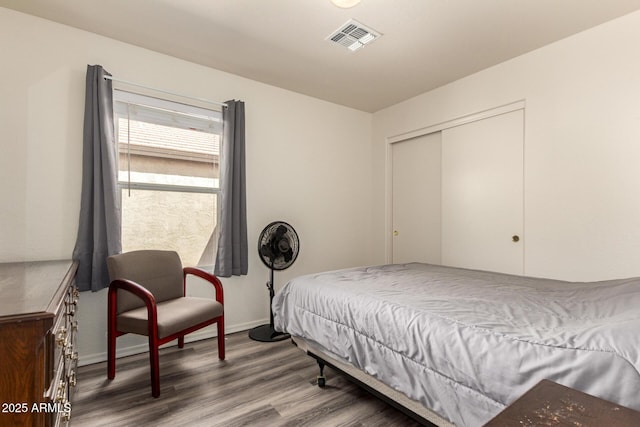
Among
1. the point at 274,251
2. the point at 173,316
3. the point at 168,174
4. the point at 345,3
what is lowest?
the point at 173,316

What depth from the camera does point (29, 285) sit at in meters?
1.30

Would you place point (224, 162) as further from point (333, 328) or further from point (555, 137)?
point (555, 137)

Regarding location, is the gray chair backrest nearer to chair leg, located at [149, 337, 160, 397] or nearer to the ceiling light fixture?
chair leg, located at [149, 337, 160, 397]

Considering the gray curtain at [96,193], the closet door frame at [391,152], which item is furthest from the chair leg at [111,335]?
the closet door frame at [391,152]

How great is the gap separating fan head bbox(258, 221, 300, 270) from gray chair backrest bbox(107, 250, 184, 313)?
2.38 feet

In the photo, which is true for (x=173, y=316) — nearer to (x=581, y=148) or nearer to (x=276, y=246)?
(x=276, y=246)

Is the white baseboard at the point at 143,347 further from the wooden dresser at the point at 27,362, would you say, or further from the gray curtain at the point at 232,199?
the wooden dresser at the point at 27,362

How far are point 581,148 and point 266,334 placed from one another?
9.83 feet

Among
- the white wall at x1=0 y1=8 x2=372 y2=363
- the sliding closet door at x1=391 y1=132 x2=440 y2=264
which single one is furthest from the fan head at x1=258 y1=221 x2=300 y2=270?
the sliding closet door at x1=391 y1=132 x2=440 y2=264

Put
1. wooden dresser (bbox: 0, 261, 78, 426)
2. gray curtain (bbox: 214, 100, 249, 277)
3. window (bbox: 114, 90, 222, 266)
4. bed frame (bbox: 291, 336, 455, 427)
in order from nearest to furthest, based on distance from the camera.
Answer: wooden dresser (bbox: 0, 261, 78, 426) < bed frame (bbox: 291, 336, 455, 427) < window (bbox: 114, 90, 222, 266) < gray curtain (bbox: 214, 100, 249, 277)

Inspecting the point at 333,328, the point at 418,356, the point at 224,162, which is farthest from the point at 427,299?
the point at 224,162

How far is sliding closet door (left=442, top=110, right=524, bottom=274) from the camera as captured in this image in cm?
278

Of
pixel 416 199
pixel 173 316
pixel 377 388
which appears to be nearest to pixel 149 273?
pixel 173 316

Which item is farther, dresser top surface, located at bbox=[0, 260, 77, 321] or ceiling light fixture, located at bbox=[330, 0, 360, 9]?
ceiling light fixture, located at bbox=[330, 0, 360, 9]
